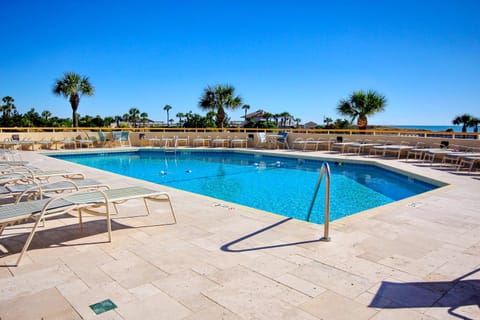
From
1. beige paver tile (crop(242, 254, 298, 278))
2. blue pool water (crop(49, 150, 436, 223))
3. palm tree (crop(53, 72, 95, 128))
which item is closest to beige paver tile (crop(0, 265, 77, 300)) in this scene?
beige paver tile (crop(242, 254, 298, 278))

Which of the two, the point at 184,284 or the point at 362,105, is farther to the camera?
the point at 362,105

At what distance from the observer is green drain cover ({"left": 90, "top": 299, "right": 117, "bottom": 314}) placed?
1928mm

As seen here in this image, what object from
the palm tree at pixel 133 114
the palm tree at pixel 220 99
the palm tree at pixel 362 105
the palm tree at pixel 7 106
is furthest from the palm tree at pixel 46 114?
the palm tree at pixel 362 105

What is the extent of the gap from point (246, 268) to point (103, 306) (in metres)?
1.07

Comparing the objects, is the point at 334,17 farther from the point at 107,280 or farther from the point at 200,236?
the point at 107,280

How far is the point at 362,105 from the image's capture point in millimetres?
18750

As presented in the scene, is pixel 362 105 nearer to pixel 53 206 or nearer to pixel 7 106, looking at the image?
pixel 53 206

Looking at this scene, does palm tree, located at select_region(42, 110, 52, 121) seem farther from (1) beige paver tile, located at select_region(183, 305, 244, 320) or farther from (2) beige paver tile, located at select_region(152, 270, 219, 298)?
(1) beige paver tile, located at select_region(183, 305, 244, 320)

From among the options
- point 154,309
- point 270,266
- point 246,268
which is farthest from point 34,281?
point 270,266

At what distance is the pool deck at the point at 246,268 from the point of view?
1967 millimetres

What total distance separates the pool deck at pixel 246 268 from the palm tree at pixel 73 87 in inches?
764

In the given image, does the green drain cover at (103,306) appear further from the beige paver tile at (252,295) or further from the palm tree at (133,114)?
the palm tree at (133,114)

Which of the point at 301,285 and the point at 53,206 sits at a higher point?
the point at 53,206

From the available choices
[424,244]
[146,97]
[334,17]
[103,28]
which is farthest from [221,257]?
[146,97]
